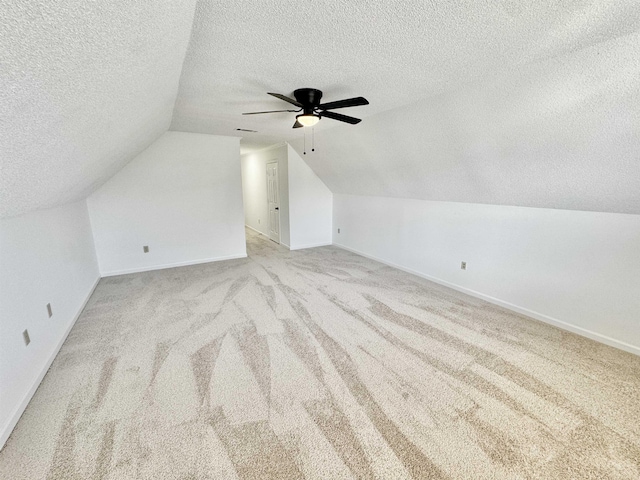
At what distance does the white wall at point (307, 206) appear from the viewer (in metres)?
5.42

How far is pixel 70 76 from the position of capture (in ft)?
3.39

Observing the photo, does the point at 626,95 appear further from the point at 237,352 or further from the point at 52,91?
the point at 237,352

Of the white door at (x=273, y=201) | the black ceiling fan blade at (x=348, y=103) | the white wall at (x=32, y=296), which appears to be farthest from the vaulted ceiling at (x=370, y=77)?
the white door at (x=273, y=201)

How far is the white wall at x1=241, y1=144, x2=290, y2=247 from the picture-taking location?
556 centimetres

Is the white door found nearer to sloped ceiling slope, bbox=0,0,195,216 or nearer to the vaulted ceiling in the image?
the vaulted ceiling

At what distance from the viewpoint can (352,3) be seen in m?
1.33

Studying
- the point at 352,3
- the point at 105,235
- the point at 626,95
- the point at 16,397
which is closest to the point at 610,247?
the point at 626,95

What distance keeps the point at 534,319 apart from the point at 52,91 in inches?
158

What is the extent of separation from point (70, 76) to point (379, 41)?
1.54m

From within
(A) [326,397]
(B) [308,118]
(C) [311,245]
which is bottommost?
(A) [326,397]

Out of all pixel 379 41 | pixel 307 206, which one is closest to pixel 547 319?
pixel 379 41

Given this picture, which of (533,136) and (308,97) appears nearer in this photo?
(533,136)

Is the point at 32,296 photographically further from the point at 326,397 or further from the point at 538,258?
the point at 538,258

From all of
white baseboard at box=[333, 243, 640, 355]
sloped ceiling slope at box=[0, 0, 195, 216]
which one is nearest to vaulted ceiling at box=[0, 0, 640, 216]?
sloped ceiling slope at box=[0, 0, 195, 216]
